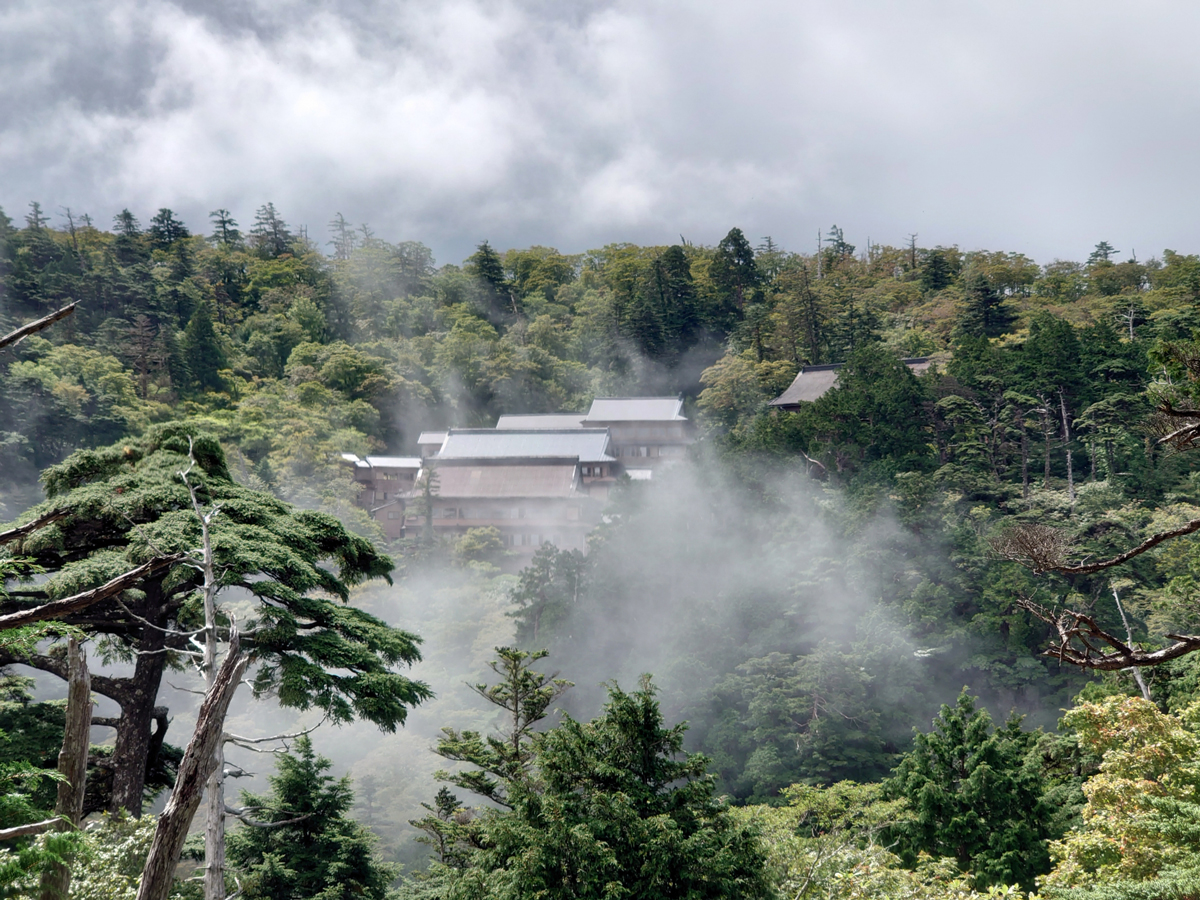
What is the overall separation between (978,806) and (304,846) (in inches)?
416

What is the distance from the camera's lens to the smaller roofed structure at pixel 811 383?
120ft

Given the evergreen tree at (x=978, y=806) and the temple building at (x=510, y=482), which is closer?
the evergreen tree at (x=978, y=806)

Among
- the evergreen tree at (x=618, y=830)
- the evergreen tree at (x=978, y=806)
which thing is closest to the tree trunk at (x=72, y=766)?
the evergreen tree at (x=618, y=830)

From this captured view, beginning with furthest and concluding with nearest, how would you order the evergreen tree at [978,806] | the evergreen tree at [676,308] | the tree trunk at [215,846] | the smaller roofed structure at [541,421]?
1. the evergreen tree at [676,308]
2. the smaller roofed structure at [541,421]
3. the evergreen tree at [978,806]
4. the tree trunk at [215,846]

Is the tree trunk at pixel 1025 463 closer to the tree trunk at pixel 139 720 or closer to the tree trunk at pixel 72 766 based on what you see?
the tree trunk at pixel 139 720

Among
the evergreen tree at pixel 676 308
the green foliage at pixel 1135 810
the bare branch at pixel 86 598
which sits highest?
the evergreen tree at pixel 676 308

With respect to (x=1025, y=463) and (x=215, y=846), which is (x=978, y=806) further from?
(x=1025, y=463)

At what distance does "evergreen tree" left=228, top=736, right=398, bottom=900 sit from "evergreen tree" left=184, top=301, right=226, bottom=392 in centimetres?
3662

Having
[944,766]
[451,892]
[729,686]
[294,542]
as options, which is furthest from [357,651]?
[729,686]

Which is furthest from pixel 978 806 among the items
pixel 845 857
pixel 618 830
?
pixel 618 830

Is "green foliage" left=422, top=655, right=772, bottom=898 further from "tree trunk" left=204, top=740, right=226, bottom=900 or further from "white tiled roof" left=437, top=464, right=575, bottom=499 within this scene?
"white tiled roof" left=437, top=464, right=575, bottom=499

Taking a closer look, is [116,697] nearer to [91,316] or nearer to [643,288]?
[91,316]

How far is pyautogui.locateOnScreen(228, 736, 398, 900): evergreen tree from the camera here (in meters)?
11.5

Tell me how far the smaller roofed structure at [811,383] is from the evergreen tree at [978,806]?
78.4 ft
